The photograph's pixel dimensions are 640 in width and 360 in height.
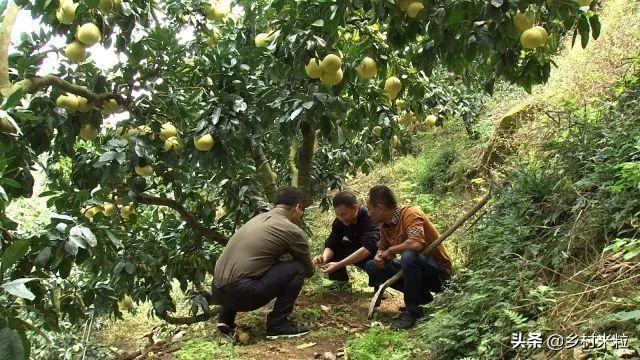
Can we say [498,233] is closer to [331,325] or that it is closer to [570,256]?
[570,256]

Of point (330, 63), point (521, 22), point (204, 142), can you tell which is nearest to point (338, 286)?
point (204, 142)

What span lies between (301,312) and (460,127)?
5903 mm

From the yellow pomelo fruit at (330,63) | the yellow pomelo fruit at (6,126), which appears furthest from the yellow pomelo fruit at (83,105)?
the yellow pomelo fruit at (330,63)

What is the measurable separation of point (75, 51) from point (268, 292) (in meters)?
1.77

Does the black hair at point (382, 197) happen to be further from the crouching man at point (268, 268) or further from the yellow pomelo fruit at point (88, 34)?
the yellow pomelo fruit at point (88, 34)

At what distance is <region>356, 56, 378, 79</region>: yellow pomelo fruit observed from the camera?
9.30 feet

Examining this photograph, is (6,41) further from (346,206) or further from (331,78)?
(346,206)

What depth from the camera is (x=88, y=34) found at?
2695 mm

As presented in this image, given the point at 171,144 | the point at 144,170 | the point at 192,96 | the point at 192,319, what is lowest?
the point at 192,319

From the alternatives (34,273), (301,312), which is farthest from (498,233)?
(34,273)

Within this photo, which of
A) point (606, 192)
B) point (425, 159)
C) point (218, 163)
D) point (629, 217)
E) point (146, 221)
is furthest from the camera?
point (425, 159)

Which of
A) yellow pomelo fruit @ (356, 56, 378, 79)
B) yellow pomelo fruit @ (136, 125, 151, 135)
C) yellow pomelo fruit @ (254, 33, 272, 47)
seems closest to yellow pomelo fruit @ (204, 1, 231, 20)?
yellow pomelo fruit @ (254, 33, 272, 47)

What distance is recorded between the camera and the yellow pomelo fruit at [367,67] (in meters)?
2.83

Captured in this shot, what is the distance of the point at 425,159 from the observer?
819 cm
